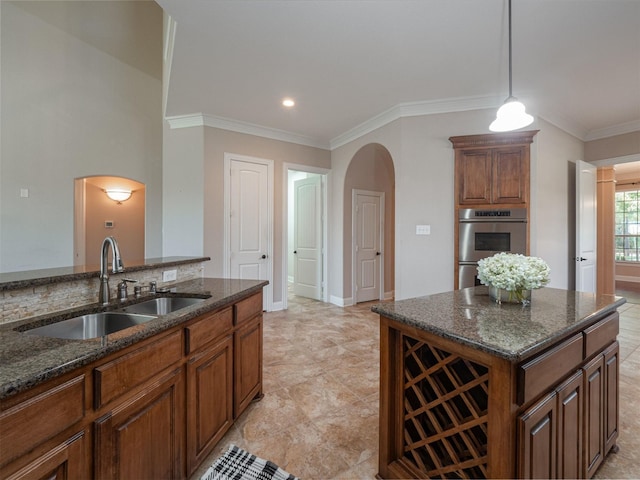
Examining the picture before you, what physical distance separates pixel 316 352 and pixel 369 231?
108 inches

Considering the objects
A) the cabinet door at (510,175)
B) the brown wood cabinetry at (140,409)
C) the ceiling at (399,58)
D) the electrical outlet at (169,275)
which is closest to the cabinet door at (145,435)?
the brown wood cabinetry at (140,409)

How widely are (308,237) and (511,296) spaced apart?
4.18 metres

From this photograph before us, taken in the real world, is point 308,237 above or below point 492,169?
below

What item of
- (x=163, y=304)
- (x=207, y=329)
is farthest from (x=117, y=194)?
A: (x=207, y=329)

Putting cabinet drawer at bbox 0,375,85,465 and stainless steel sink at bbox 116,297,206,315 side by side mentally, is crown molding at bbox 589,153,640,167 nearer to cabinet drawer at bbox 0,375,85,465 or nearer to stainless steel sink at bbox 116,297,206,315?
stainless steel sink at bbox 116,297,206,315

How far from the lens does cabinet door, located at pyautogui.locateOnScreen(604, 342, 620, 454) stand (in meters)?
1.55

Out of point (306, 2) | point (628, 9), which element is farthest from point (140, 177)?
point (628, 9)

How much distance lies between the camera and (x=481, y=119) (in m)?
3.46

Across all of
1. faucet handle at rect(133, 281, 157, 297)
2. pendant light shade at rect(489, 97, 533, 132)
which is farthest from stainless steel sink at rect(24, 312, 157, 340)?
pendant light shade at rect(489, 97, 533, 132)

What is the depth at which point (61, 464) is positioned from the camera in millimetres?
863

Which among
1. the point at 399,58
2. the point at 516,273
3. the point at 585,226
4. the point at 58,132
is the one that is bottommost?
the point at 516,273

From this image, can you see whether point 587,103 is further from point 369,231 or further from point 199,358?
point 199,358

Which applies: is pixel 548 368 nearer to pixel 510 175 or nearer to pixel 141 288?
pixel 141 288

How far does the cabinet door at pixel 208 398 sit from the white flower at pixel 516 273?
1.53m
